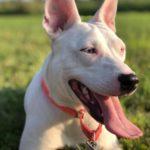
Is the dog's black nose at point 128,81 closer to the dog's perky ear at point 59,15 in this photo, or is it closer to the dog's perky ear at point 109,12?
the dog's perky ear at point 59,15

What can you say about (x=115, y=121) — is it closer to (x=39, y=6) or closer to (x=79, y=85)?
(x=79, y=85)

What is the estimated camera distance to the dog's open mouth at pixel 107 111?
4.53 meters

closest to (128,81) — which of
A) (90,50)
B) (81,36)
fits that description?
(90,50)

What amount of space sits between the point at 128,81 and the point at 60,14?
1069 mm

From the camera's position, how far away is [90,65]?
4621mm

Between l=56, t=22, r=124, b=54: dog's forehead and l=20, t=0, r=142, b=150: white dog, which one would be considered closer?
l=20, t=0, r=142, b=150: white dog

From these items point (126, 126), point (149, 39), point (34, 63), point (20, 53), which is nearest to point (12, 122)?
point (126, 126)

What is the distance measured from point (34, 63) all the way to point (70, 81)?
4539 millimetres

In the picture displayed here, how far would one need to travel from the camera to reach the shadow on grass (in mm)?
5473

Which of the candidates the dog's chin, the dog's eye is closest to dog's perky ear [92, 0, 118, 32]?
the dog's eye

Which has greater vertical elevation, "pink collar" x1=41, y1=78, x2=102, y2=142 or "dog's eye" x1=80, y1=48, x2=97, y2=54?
"dog's eye" x1=80, y1=48, x2=97, y2=54

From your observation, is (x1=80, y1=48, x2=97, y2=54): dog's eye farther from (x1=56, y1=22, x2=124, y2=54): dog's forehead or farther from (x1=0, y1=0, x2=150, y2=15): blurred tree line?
(x1=0, y1=0, x2=150, y2=15): blurred tree line

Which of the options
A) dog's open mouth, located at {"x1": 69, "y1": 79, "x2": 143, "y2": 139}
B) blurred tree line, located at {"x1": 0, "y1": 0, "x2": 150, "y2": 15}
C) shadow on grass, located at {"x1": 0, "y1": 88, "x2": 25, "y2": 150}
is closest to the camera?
dog's open mouth, located at {"x1": 69, "y1": 79, "x2": 143, "y2": 139}

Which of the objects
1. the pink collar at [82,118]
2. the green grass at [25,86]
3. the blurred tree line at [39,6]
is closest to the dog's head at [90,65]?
the pink collar at [82,118]
